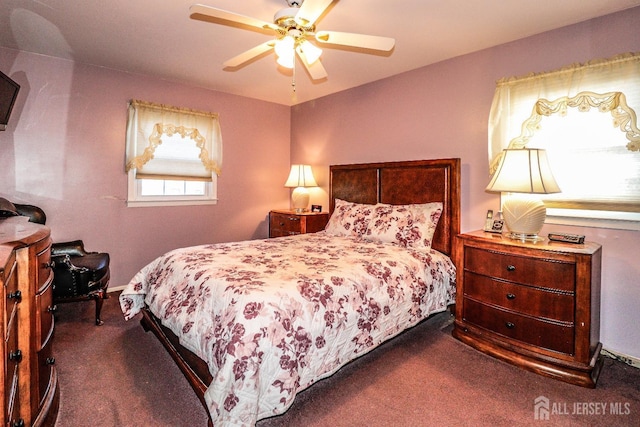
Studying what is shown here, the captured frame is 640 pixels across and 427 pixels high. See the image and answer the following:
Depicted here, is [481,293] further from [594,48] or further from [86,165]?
[86,165]

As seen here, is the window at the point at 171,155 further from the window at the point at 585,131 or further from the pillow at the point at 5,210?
the window at the point at 585,131

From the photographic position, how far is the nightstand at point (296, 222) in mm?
4215

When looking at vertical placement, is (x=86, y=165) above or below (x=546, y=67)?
below

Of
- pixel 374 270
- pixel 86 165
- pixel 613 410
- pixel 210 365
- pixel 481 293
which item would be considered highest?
pixel 86 165

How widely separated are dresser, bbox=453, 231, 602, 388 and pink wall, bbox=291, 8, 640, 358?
0.20m

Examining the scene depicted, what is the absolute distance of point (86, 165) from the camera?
352 cm

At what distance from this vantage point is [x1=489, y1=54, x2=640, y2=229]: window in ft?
7.51

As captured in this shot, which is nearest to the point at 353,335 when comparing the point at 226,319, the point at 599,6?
the point at 226,319

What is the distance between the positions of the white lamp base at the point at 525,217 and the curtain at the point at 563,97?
0.57m

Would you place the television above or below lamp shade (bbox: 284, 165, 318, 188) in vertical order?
above

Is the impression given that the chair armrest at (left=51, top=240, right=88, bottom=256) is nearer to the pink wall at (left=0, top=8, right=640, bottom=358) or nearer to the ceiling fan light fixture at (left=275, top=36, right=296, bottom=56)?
the pink wall at (left=0, top=8, right=640, bottom=358)

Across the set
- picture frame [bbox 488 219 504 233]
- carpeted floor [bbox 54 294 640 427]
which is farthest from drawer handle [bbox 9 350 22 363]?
picture frame [bbox 488 219 504 233]

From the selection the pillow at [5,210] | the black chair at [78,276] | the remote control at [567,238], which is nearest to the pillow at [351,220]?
the remote control at [567,238]

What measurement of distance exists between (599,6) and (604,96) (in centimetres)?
60
